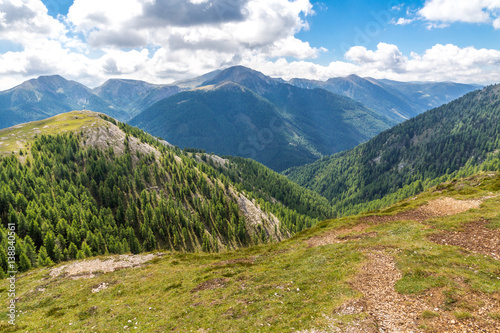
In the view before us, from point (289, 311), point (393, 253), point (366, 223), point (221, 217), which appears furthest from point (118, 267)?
point (221, 217)

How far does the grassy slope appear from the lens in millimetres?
23438

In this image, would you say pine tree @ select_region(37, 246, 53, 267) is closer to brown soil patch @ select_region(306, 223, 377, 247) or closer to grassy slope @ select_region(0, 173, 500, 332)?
grassy slope @ select_region(0, 173, 500, 332)

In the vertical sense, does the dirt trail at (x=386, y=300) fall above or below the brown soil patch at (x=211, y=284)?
above

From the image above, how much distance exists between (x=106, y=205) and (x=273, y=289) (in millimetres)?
141371

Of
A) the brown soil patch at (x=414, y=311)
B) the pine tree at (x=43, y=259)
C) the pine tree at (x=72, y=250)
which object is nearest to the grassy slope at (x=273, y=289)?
the brown soil patch at (x=414, y=311)

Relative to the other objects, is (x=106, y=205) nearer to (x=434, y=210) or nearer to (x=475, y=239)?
(x=434, y=210)

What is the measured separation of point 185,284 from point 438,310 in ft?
115

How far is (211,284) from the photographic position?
3747 centimetres

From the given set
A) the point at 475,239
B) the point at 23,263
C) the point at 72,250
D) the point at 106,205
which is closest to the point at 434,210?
the point at 475,239

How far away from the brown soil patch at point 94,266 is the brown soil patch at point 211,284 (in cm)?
2730

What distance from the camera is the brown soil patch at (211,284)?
3622 centimetres

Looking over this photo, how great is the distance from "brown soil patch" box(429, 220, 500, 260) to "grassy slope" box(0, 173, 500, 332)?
1.45 meters

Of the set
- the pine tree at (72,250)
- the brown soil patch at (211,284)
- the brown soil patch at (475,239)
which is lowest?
the pine tree at (72,250)

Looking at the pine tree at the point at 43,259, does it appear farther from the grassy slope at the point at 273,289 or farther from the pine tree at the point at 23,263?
the grassy slope at the point at 273,289
